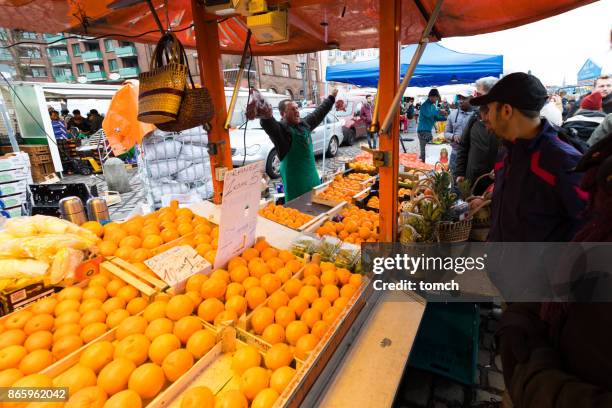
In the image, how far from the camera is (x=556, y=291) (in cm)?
114

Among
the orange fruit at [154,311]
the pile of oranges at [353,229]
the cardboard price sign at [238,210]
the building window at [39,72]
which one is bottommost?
the pile of oranges at [353,229]

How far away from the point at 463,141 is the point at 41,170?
1246 cm

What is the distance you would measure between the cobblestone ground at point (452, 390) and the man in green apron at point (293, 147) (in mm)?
2754

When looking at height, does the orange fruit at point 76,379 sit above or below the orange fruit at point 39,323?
below

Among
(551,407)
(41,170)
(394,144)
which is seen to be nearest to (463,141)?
(394,144)

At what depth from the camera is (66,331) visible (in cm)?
140

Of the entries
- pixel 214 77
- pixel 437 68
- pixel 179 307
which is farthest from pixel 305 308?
pixel 437 68

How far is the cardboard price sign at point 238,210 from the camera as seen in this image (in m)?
1.80

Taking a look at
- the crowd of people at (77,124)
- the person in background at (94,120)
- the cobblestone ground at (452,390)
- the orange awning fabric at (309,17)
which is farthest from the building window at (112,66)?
the cobblestone ground at (452,390)

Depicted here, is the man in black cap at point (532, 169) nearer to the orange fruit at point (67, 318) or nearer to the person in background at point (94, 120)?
the orange fruit at point (67, 318)

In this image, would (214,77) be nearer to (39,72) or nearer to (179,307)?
(179,307)

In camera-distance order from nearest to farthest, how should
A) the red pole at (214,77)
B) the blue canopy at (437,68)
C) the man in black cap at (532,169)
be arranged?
the man in black cap at (532,169)
the red pole at (214,77)
the blue canopy at (437,68)

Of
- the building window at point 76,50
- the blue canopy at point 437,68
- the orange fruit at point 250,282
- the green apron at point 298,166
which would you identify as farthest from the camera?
the building window at point 76,50

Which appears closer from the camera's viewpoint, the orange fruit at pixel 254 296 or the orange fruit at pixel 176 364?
the orange fruit at pixel 176 364
